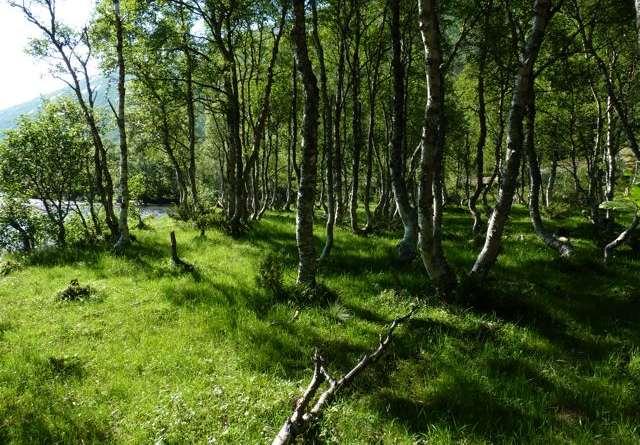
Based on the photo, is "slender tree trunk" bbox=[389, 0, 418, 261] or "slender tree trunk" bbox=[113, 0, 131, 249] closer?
"slender tree trunk" bbox=[389, 0, 418, 261]

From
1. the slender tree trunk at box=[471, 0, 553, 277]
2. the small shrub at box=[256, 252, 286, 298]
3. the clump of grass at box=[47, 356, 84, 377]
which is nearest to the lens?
the clump of grass at box=[47, 356, 84, 377]

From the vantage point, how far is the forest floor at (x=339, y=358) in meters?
5.73

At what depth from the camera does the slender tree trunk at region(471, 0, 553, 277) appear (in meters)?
8.64

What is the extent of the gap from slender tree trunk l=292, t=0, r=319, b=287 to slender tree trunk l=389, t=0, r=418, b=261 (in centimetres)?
267

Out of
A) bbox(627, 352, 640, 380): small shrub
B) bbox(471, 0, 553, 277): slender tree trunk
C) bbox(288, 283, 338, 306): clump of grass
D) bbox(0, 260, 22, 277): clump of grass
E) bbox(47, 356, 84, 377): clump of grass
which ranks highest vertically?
bbox(471, 0, 553, 277): slender tree trunk

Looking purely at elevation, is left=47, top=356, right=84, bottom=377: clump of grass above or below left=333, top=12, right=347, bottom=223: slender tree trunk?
A: below

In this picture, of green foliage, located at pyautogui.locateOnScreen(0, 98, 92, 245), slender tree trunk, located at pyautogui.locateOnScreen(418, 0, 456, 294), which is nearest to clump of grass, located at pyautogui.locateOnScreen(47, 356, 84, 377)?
slender tree trunk, located at pyautogui.locateOnScreen(418, 0, 456, 294)

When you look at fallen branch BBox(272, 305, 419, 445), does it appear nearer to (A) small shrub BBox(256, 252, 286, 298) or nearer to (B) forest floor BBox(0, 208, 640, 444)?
(B) forest floor BBox(0, 208, 640, 444)

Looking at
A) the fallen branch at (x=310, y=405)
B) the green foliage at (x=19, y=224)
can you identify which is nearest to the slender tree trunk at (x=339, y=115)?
the fallen branch at (x=310, y=405)

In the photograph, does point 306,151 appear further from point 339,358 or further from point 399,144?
point 339,358

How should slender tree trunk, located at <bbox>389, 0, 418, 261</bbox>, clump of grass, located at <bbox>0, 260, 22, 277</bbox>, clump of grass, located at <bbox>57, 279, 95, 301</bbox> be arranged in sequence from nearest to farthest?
1. slender tree trunk, located at <bbox>389, 0, 418, 261</bbox>
2. clump of grass, located at <bbox>57, 279, 95, 301</bbox>
3. clump of grass, located at <bbox>0, 260, 22, 277</bbox>

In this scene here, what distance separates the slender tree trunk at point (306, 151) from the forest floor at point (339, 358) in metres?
1.13

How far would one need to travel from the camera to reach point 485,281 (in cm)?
992

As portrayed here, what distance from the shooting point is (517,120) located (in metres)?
8.84
